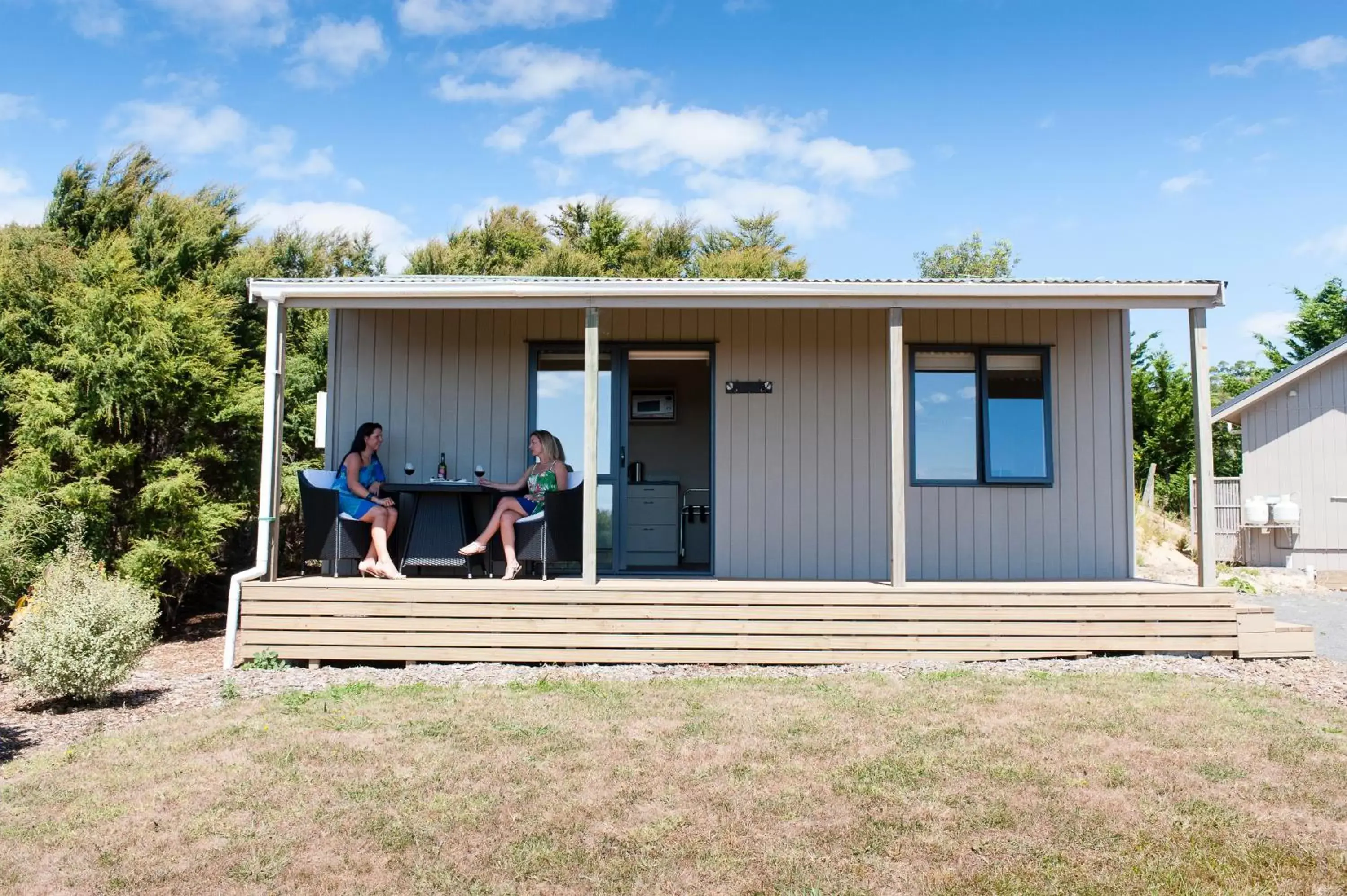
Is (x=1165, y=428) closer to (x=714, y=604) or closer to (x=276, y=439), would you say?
(x=714, y=604)

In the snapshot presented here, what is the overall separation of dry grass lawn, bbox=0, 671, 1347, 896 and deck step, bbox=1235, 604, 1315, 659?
1150 millimetres

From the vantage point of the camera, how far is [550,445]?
6.68 m

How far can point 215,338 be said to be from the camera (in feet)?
29.1

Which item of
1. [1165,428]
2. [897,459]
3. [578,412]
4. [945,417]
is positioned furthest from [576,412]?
[1165,428]

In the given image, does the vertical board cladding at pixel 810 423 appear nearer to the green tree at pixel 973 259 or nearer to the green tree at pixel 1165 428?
the green tree at pixel 1165 428

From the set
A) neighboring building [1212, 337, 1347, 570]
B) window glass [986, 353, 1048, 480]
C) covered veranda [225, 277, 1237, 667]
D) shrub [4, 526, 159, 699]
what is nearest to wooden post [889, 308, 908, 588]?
covered veranda [225, 277, 1237, 667]

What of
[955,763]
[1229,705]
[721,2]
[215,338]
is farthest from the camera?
[721,2]

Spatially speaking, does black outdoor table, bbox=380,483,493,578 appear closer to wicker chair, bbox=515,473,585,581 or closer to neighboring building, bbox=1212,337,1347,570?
wicker chair, bbox=515,473,585,581

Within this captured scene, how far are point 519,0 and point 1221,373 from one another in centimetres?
2467

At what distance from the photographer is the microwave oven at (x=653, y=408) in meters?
9.09

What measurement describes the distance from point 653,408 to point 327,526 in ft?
11.4

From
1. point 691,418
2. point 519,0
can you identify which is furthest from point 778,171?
point 691,418

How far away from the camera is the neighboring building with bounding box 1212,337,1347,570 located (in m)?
13.5

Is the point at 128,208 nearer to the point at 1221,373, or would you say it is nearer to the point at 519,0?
the point at 519,0
